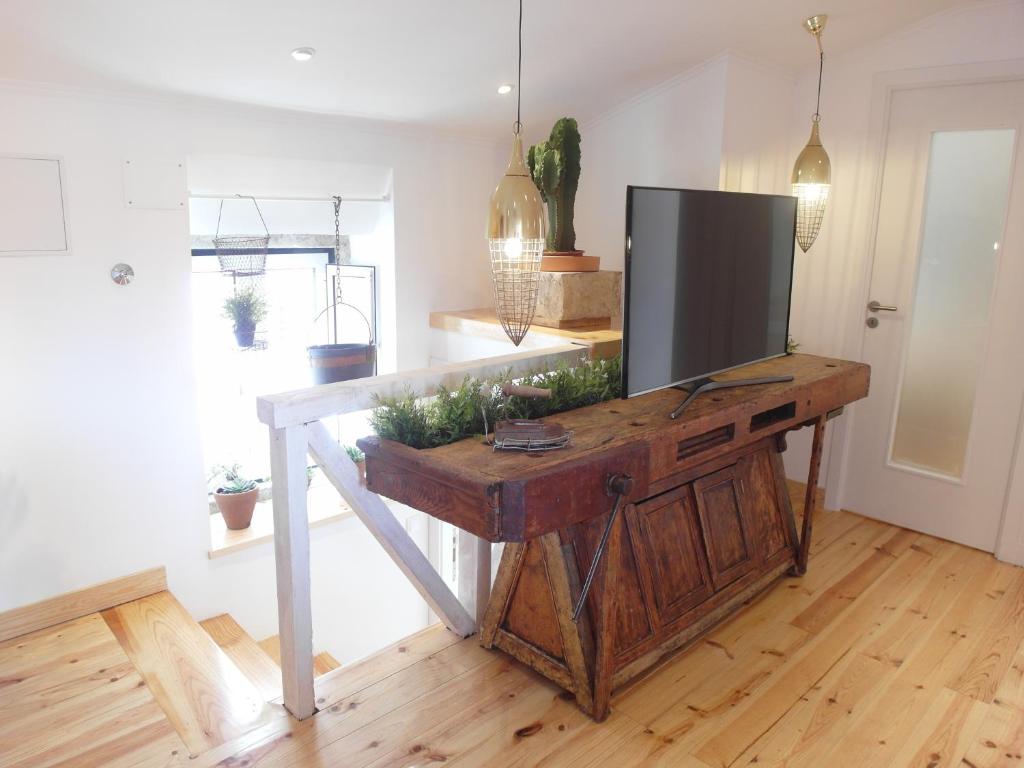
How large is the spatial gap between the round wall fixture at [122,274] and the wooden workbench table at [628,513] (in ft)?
5.17

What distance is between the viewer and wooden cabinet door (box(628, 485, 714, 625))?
2.20 metres

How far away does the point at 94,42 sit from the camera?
237 centimetres

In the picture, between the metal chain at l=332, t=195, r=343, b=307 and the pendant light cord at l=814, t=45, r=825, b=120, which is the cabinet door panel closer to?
the metal chain at l=332, t=195, r=343, b=307

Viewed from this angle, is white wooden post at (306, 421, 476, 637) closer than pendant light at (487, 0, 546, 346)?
Yes

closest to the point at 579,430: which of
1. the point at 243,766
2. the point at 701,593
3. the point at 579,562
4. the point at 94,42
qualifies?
the point at 579,562

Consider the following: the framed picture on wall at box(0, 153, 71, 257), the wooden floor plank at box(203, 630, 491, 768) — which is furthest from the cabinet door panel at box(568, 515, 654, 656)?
the framed picture on wall at box(0, 153, 71, 257)

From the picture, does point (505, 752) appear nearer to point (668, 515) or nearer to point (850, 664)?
point (668, 515)

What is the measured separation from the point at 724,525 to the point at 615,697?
732 millimetres

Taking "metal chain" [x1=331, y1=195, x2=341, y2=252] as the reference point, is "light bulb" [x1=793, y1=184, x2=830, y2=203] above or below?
above

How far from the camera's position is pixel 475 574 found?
2.44 m

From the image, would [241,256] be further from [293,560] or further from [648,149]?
[648,149]

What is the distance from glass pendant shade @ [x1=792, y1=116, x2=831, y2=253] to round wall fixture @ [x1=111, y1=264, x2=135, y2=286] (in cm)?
266

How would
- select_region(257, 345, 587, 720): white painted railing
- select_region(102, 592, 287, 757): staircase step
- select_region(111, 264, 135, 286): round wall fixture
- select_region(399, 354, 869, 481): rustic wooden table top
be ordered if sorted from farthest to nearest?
select_region(111, 264, 135, 286): round wall fixture
select_region(102, 592, 287, 757): staircase step
select_region(257, 345, 587, 720): white painted railing
select_region(399, 354, 869, 481): rustic wooden table top

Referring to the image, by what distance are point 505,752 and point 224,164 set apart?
8.38 ft
